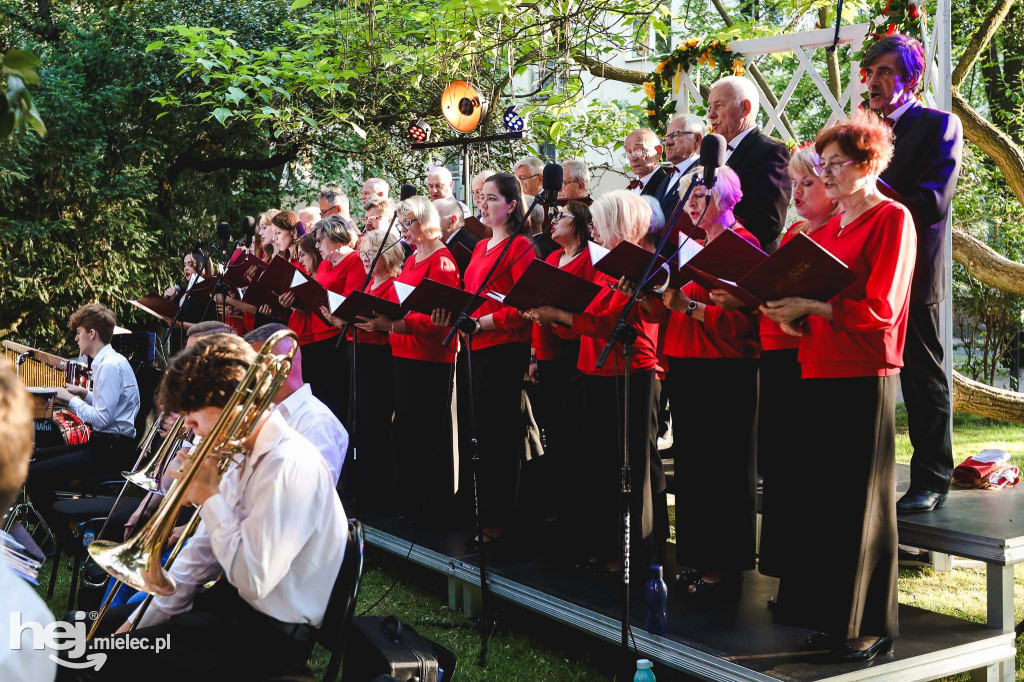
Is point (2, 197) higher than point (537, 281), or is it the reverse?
point (2, 197)

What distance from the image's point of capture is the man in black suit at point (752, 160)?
15.3 ft

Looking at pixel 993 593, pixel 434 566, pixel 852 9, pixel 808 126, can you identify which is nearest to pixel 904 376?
pixel 993 593

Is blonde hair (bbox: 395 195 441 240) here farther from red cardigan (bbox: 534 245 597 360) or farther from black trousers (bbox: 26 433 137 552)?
black trousers (bbox: 26 433 137 552)

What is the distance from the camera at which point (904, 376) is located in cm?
450

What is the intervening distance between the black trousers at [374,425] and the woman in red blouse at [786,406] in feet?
9.85

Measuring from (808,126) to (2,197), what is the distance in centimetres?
1749

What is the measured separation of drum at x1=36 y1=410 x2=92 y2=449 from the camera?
6.67 metres

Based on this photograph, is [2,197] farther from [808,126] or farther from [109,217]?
[808,126]

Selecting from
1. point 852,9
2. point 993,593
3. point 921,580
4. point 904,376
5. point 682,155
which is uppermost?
point 852,9

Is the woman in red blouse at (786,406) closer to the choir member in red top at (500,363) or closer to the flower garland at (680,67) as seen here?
the choir member in red top at (500,363)

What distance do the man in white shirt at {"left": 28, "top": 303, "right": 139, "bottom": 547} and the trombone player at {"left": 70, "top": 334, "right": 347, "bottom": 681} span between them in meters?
3.61

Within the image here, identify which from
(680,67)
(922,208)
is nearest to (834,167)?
(922,208)

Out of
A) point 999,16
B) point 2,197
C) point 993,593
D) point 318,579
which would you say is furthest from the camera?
point 2,197

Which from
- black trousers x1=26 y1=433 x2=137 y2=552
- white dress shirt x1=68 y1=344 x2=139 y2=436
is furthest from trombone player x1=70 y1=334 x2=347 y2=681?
white dress shirt x1=68 y1=344 x2=139 y2=436
